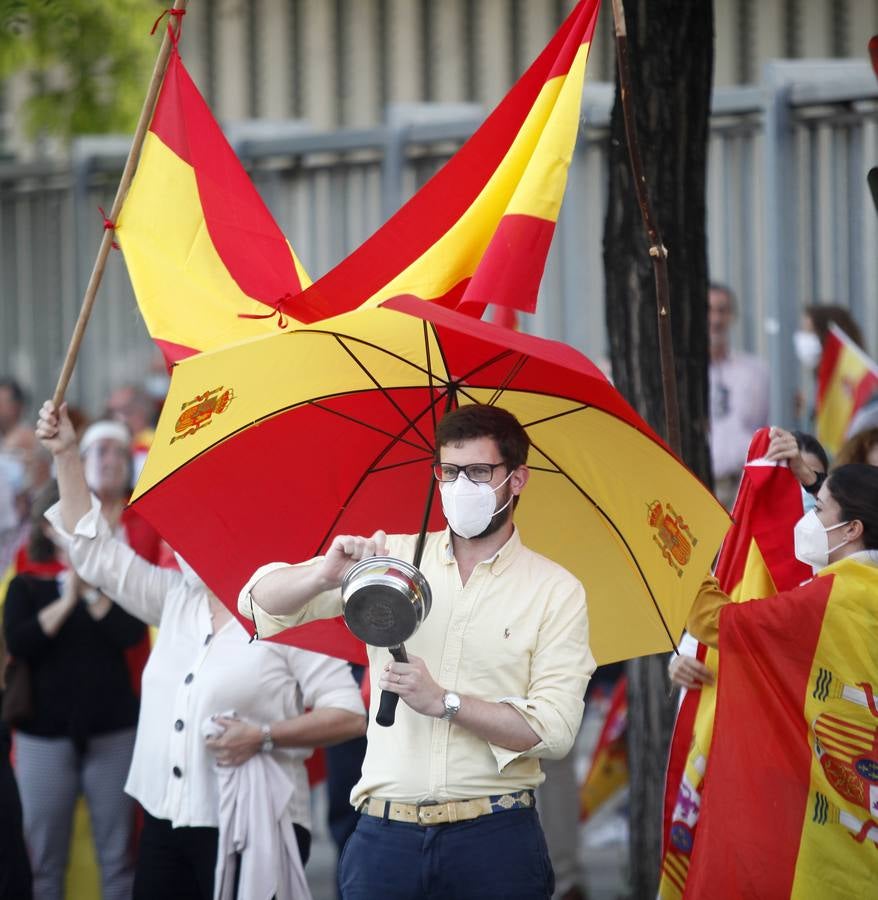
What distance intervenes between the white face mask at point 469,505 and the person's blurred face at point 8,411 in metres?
7.81

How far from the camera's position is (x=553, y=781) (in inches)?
263

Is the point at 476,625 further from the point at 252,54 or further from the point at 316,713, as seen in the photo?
the point at 252,54

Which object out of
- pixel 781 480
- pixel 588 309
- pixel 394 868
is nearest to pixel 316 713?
pixel 394 868

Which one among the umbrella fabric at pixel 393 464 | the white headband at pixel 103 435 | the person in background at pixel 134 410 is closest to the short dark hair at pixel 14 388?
the person in background at pixel 134 410

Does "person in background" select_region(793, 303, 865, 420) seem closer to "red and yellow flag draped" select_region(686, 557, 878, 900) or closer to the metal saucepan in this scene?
"red and yellow flag draped" select_region(686, 557, 878, 900)

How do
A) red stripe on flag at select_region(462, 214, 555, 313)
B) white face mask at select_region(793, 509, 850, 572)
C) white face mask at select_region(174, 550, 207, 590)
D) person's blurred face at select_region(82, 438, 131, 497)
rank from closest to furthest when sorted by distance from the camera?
red stripe on flag at select_region(462, 214, 555, 313) → white face mask at select_region(793, 509, 850, 572) → white face mask at select_region(174, 550, 207, 590) → person's blurred face at select_region(82, 438, 131, 497)

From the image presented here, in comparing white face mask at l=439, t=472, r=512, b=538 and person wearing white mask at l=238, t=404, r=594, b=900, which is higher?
white face mask at l=439, t=472, r=512, b=538

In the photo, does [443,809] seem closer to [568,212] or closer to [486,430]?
[486,430]

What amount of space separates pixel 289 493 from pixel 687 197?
217 centimetres

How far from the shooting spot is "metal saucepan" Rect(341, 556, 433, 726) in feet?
11.7

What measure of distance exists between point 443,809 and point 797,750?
1.26 meters

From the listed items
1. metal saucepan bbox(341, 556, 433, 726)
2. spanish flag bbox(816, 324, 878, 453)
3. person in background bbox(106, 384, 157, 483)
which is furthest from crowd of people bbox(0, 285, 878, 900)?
person in background bbox(106, 384, 157, 483)

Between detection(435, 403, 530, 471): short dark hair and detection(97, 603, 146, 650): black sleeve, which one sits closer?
detection(435, 403, 530, 471): short dark hair

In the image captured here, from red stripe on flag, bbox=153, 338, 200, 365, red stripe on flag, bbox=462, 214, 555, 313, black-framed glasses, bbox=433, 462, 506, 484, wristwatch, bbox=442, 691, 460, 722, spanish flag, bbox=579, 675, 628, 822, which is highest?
red stripe on flag, bbox=462, 214, 555, 313
